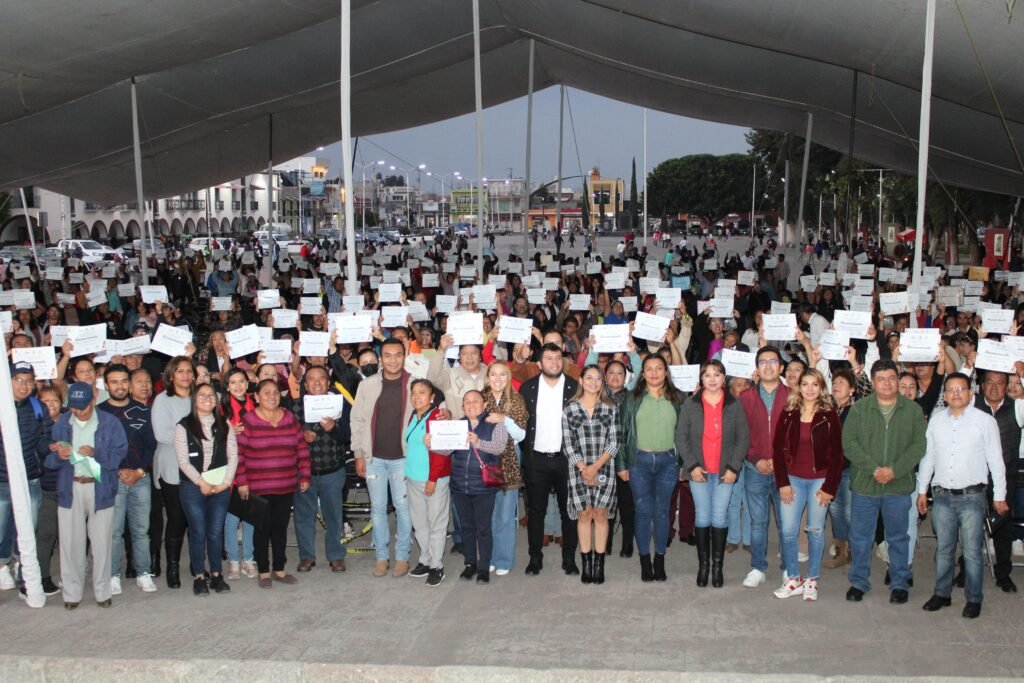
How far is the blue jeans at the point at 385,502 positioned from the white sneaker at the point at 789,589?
2.84m

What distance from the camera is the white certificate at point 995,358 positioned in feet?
25.8

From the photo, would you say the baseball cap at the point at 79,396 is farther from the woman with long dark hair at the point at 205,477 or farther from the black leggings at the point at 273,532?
the black leggings at the point at 273,532

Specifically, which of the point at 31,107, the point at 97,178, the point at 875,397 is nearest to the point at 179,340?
the point at 875,397

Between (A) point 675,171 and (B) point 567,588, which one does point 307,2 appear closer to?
(B) point 567,588

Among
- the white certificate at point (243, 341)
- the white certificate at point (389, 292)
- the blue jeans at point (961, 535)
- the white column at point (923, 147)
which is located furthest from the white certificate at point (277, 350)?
the white column at point (923, 147)

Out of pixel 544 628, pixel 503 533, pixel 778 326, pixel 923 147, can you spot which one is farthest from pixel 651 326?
pixel 923 147

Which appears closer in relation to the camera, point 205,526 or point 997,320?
point 205,526

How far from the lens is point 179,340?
966 cm

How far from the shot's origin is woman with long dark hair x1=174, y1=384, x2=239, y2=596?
303 inches

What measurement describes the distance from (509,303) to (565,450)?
10633 millimetres

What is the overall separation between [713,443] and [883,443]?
1158 mm

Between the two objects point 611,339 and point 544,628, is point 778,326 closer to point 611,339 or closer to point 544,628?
point 611,339

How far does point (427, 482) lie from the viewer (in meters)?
8.07

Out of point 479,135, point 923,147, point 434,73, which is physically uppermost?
point 434,73
